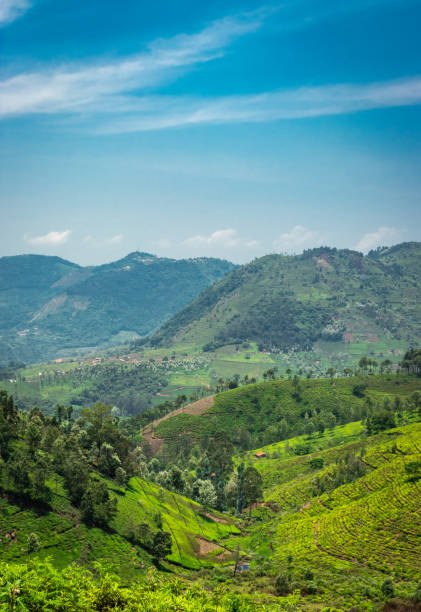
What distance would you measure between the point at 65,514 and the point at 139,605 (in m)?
44.9

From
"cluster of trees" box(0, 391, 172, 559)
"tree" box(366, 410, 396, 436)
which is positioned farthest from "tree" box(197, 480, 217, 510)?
"tree" box(366, 410, 396, 436)

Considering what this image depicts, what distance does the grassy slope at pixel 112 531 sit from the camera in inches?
2650

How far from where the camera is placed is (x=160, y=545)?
8312cm

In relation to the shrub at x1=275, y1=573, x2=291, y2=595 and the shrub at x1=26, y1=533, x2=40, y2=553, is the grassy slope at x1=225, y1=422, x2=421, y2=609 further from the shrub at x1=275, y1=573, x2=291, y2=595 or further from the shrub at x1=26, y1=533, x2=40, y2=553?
the shrub at x1=26, y1=533, x2=40, y2=553

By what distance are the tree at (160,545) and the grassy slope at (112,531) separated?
173 cm

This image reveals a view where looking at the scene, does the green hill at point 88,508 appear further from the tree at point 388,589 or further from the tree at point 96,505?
the tree at point 388,589

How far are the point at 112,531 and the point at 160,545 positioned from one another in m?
9.40

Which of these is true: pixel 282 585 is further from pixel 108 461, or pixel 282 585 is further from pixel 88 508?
pixel 108 461

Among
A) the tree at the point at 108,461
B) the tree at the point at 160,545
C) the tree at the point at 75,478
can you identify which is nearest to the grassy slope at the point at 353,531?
the tree at the point at 160,545

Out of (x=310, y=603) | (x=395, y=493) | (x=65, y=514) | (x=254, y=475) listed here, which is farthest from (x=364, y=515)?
(x=65, y=514)

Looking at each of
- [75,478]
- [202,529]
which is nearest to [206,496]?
[202,529]

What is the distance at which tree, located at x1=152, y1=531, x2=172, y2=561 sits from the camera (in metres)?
83.2

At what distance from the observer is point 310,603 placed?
62094 mm

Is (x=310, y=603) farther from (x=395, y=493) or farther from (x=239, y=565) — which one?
(x=395, y=493)
